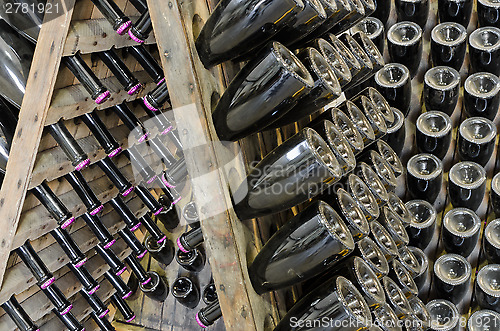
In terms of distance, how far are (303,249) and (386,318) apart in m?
0.18

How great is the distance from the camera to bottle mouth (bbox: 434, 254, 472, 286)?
1.25 meters

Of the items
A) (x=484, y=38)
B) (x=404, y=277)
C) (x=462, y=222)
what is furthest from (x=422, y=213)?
(x=484, y=38)

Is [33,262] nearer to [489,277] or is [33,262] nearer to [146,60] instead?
[146,60]

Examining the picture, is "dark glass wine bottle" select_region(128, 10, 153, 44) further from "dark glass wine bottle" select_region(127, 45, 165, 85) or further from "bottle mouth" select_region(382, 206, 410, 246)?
"bottle mouth" select_region(382, 206, 410, 246)

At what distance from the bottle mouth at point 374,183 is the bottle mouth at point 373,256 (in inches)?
3.2

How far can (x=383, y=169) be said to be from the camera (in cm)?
106

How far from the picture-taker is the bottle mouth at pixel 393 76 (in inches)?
54.9

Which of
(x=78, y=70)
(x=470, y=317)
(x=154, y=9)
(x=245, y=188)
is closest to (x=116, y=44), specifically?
(x=78, y=70)

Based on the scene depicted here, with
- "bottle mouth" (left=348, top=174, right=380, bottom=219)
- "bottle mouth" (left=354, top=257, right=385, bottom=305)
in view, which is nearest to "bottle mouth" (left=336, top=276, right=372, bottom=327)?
"bottle mouth" (left=354, top=257, right=385, bottom=305)

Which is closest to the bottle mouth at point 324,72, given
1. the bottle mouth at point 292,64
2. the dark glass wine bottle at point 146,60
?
the bottle mouth at point 292,64

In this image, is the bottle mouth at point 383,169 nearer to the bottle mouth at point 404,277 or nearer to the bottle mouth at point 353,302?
the bottle mouth at point 404,277

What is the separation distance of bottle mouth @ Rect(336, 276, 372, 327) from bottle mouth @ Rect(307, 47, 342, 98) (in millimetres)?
289

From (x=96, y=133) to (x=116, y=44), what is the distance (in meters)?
0.20

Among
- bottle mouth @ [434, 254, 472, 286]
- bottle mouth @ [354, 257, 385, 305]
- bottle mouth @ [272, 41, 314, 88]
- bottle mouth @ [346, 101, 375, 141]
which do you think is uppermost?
bottle mouth @ [272, 41, 314, 88]
